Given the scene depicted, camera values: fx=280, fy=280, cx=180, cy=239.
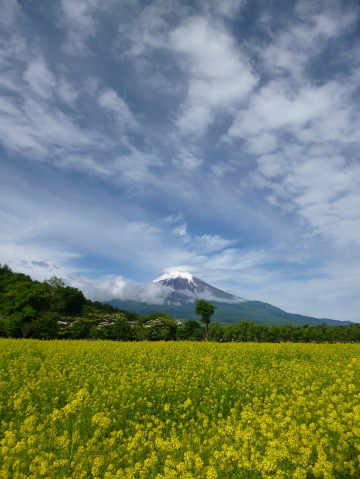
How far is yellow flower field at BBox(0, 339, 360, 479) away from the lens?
5.27 meters

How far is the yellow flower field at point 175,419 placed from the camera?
527cm

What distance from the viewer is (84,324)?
233 feet

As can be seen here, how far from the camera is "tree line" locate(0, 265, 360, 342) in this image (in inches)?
2231

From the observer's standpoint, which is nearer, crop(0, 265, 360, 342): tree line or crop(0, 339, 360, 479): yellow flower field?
crop(0, 339, 360, 479): yellow flower field

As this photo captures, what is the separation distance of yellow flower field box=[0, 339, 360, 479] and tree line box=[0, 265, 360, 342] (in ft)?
139

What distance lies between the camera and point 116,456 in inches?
237

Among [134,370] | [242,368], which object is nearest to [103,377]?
[134,370]

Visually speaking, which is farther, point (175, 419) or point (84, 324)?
point (84, 324)

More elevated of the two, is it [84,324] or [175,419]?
[175,419]

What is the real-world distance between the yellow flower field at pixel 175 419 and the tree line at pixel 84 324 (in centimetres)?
4233

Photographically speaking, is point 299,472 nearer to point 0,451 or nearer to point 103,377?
point 0,451

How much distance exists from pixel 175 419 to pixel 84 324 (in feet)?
221

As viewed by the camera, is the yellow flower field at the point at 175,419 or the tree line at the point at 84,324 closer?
the yellow flower field at the point at 175,419

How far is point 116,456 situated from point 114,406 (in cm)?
443
